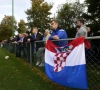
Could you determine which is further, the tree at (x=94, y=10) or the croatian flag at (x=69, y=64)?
the tree at (x=94, y=10)

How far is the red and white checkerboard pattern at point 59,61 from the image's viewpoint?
5.17 m

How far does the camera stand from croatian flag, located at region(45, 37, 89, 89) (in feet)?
14.9

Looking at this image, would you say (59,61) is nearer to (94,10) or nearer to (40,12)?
(94,10)

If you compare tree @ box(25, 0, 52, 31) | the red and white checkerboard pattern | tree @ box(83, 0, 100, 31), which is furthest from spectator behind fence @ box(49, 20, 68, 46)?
tree @ box(25, 0, 52, 31)

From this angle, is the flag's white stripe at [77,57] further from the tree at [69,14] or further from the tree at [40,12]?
the tree at [40,12]

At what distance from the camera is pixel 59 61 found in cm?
536

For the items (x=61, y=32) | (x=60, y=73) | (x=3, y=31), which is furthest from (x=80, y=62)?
(x=3, y=31)

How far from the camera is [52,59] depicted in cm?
575

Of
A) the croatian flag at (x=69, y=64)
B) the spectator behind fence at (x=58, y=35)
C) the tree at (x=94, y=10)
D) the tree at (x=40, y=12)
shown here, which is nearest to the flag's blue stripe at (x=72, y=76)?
the croatian flag at (x=69, y=64)

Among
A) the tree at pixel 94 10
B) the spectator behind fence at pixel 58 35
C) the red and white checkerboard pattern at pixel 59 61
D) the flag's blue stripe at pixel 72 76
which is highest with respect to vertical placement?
the tree at pixel 94 10

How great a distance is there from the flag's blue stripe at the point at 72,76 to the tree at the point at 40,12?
3583 cm

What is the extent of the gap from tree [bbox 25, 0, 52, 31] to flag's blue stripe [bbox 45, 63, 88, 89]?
3583 centimetres

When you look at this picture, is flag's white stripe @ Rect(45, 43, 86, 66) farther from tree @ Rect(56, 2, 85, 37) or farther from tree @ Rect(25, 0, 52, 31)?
tree @ Rect(25, 0, 52, 31)

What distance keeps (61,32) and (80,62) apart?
80.6 inches
